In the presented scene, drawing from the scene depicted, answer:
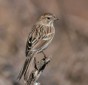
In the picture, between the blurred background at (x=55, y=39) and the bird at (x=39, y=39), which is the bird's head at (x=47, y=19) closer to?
the bird at (x=39, y=39)

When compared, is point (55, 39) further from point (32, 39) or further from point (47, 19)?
point (32, 39)

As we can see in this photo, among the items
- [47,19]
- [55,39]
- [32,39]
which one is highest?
[55,39]

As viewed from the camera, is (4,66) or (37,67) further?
(4,66)

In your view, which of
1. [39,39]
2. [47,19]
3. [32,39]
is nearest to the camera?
[32,39]

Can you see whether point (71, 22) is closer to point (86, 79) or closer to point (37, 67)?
point (86, 79)

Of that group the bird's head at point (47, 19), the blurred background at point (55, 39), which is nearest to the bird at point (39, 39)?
the bird's head at point (47, 19)

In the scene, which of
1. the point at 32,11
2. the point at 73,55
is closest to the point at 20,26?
the point at 32,11

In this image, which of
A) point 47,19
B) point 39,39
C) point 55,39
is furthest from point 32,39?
point 55,39
